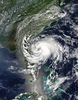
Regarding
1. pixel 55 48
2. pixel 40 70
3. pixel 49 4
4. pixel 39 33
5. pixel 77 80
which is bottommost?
pixel 77 80

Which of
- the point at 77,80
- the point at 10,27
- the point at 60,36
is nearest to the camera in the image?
the point at 77,80

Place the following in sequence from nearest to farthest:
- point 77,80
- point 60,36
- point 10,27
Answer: point 77,80, point 60,36, point 10,27

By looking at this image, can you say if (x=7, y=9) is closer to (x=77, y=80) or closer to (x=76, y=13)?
(x=76, y=13)

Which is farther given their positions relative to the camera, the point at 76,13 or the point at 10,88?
the point at 76,13

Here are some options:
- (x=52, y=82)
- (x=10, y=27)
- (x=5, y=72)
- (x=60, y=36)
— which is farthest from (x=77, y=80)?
(x=10, y=27)

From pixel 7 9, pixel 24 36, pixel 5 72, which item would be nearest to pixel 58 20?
pixel 24 36

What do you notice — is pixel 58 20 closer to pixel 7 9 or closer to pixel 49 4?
pixel 49 4

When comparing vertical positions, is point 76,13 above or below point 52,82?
above
